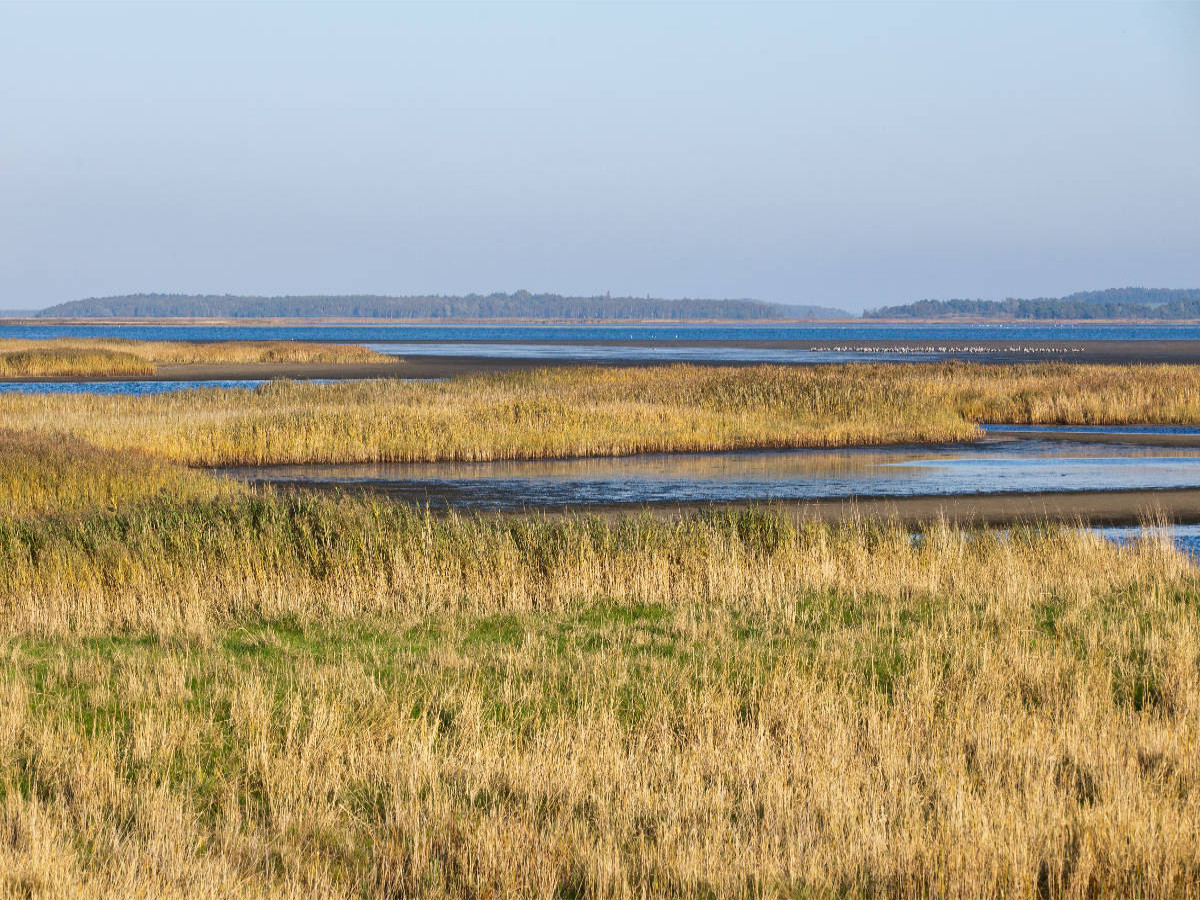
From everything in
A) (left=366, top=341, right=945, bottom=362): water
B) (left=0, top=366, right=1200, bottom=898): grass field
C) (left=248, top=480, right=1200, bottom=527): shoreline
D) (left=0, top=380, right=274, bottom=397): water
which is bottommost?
(left=248, top=480, right=1200, bottom=527): shoreline

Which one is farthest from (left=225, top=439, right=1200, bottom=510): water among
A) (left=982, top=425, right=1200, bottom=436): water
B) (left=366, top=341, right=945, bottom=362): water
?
(left=366, top=341, right=945, bottom=362): water

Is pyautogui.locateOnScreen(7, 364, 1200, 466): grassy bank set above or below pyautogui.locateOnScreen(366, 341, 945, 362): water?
below

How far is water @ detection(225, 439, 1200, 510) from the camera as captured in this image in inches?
1110

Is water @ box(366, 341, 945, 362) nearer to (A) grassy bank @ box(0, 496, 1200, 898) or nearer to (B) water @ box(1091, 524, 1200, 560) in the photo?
(B) water @ box(1091, 524, 1200, 560)

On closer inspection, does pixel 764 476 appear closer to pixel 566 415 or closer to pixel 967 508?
pixel 967 508

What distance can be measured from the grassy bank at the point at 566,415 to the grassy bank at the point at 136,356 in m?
35.5

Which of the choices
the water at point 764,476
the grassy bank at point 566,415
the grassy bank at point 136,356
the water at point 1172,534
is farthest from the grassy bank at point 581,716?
the grassy bank at point 136,356

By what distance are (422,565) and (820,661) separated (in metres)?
6.06

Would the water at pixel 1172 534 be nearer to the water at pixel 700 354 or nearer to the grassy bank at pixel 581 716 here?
the grassy bank at pixel 581 716

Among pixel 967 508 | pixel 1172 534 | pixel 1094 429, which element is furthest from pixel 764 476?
pixel 1094 429

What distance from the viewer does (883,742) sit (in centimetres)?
894

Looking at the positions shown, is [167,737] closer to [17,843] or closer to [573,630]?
[17,843]

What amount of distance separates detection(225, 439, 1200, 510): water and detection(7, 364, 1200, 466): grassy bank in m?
1.55

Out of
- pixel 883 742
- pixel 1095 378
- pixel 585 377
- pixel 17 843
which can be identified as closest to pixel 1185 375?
pixel 1095 378
